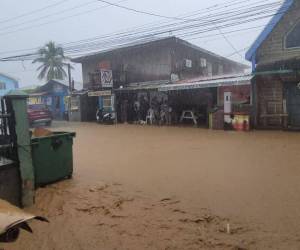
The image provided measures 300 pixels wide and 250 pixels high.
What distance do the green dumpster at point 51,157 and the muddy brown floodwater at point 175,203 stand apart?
220 millimetres

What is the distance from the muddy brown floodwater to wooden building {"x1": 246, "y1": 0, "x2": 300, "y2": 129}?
220 inches

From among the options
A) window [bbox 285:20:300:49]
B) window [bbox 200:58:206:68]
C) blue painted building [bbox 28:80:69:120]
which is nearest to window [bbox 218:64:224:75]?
window [bbox 200:58:206:68]

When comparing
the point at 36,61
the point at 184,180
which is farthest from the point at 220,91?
the point at 36,61

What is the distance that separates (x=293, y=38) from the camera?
1465cm

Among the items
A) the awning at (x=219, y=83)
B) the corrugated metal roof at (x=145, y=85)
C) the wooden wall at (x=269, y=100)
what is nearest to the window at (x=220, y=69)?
the corrugated metal roof at (x=145, y=85)

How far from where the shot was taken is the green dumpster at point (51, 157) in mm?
6461

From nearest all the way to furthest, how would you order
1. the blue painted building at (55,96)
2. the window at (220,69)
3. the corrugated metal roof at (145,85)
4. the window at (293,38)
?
the window at (293,38) < the corrugated metal roof at (145,85) < the window at (220,69) < the blue painted building at (55,96)

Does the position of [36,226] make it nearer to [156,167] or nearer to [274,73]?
[156,167]

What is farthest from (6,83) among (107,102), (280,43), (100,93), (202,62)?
(280,43)

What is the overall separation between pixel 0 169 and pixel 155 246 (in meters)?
2.87

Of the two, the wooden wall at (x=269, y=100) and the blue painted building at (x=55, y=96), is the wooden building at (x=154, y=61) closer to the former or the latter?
the blue painted building at (x=55, y=96)

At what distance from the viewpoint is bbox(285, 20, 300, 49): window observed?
14464 mm

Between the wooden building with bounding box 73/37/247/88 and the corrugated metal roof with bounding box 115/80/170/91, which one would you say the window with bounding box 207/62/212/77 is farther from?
the corrugated metal roof with bounding box 115/80/170/91

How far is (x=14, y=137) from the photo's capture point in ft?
18.3
